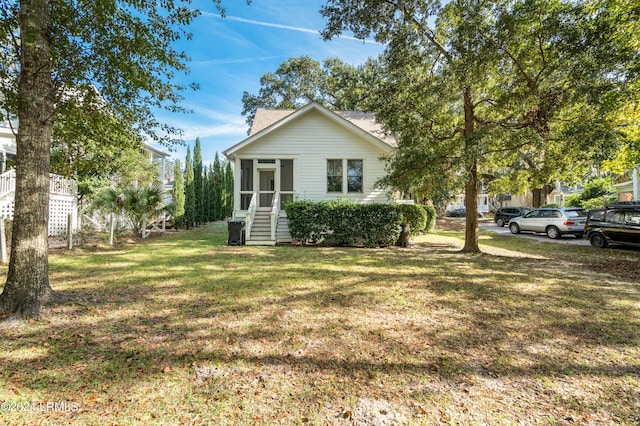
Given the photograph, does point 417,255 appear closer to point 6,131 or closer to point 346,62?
point 6,131

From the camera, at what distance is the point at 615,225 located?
10.8 m

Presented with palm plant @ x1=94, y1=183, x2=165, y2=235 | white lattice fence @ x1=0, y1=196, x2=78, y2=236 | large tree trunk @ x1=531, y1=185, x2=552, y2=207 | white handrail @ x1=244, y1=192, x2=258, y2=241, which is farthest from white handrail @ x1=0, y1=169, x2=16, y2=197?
large tree trunk @ x1=531, y1=185, x2=552, y2=207

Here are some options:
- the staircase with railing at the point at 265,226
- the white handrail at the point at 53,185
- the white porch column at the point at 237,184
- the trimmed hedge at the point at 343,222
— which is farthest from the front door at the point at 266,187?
the white handrail at the point at 53,185

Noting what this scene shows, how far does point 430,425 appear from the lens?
215 centimetres

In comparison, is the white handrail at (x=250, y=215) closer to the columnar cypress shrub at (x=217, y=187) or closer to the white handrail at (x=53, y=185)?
the white handrail at (x=53, y=185)

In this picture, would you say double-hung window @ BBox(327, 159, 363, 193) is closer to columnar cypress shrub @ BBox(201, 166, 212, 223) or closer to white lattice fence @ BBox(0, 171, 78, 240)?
white lattice fence @ BBox(0, 171, 78, 240)

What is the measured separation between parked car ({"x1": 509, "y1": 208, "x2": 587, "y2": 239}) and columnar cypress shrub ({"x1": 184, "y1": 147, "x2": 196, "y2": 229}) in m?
19.7

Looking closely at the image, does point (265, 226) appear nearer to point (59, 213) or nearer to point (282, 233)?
point (282, 233)

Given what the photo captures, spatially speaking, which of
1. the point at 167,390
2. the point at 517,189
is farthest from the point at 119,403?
the point at 517,189

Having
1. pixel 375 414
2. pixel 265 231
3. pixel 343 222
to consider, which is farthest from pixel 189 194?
pixel 375 414

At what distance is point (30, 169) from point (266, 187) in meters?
12.1

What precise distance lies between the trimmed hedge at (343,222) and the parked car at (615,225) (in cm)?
756

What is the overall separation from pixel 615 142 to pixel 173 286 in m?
10.4

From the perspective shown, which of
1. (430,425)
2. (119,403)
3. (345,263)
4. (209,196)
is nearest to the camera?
(430,425)
